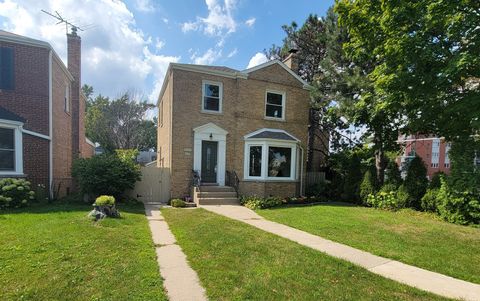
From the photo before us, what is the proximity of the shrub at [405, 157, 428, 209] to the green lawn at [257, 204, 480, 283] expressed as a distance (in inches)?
33.4

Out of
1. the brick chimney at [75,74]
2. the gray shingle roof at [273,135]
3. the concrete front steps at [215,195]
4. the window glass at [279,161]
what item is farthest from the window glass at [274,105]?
the brick chimney at [75,74]

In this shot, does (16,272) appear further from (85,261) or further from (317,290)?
(317,290)

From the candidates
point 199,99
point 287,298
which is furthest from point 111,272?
point 199,99

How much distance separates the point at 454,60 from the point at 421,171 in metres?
5.87

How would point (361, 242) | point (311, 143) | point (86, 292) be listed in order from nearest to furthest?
point (86, 292) < point (361, 242) < point (311, 143)

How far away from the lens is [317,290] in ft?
12.6

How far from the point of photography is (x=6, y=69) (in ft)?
35.9

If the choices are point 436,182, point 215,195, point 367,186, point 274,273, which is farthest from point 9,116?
point 436,182

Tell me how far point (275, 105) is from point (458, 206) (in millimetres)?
8965

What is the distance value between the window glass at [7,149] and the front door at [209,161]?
25.0 feet

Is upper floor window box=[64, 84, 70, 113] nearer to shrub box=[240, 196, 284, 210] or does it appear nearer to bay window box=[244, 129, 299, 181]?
bay window box=[244, 129, 299, 181]

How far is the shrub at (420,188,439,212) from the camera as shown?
1041 centimetres

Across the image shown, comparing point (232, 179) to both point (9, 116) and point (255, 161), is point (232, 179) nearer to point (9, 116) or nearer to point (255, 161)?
point (255, 161)

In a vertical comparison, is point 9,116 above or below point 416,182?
above
